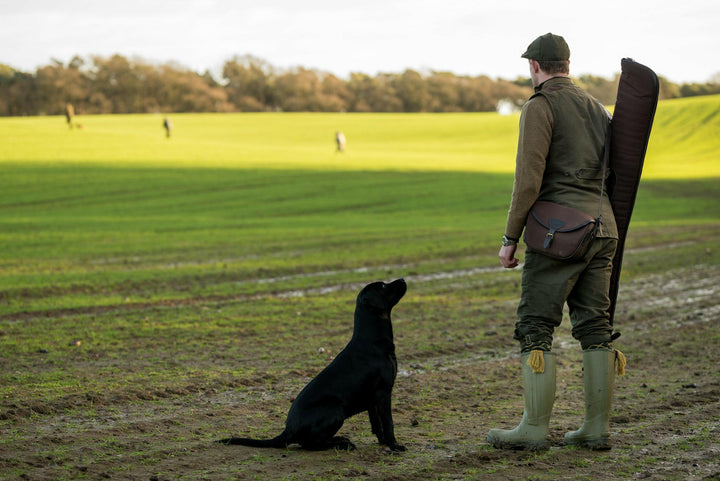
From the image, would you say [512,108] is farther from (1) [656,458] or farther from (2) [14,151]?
(1) [656,458]

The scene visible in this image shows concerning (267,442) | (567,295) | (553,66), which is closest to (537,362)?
(567,295)

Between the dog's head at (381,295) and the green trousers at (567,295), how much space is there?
0.77m

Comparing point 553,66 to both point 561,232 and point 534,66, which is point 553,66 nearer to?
point 534,66

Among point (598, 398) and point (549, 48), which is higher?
point (549, 48)

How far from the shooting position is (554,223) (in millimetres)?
4777

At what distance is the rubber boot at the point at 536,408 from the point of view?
15.8 feet

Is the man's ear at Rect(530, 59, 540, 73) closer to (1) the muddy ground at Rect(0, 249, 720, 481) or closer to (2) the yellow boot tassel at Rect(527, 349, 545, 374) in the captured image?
(2) the yellow boot tassel at Rect(527, 349, 545, 374)

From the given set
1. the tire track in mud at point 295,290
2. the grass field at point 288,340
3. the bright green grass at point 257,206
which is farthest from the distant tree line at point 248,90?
the tire track in mud at point 295,290

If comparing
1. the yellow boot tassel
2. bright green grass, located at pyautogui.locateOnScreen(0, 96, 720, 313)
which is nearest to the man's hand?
the yellow boot tassel

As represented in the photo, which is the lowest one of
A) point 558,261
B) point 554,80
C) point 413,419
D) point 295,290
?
point 295,290

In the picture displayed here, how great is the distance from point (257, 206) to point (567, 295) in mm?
26312

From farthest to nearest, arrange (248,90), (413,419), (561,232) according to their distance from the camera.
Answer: (248,90)
(413,419)
(561,232)

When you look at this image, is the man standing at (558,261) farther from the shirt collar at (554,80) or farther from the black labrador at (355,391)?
the black labrador at (355,391)

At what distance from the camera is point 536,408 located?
4.82 m
